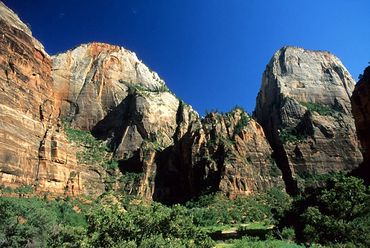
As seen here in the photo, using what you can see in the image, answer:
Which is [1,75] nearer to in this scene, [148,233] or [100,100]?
[100,100]

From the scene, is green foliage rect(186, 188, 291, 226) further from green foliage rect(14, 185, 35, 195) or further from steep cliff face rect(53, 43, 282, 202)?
green foliage rect(14, 185, 35, 195)

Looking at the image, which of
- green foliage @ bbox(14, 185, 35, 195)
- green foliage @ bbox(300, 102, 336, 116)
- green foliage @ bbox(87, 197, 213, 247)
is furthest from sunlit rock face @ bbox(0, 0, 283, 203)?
green foliage @ bbox(87, 197, 213, 247)

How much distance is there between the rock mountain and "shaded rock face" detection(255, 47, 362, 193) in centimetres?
34

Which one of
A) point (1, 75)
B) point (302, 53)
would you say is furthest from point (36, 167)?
point (302, 53)

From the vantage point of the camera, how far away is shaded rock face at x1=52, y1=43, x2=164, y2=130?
470 feet

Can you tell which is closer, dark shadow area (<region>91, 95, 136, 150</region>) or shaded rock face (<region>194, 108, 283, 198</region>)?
shaded rock face (<region>194, 108, 283, 198</region>)

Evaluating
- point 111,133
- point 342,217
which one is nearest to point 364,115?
point 342,217

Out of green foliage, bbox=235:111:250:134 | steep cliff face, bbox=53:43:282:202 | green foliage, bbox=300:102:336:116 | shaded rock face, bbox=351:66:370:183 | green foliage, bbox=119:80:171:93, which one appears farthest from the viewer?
green foliage, bbox=119:80:171:93

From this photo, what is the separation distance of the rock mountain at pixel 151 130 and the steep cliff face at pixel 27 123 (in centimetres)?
30

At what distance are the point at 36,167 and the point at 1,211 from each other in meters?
52.3

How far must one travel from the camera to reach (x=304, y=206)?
2712 inches

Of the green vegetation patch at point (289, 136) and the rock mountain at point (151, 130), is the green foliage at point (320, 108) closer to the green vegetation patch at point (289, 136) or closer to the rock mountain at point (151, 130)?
the rock mountain at point (151, 130)

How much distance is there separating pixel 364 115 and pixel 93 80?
337ft

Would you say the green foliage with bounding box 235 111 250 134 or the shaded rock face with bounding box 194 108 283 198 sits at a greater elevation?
the green foliage with bounding box 235 111 250 134
